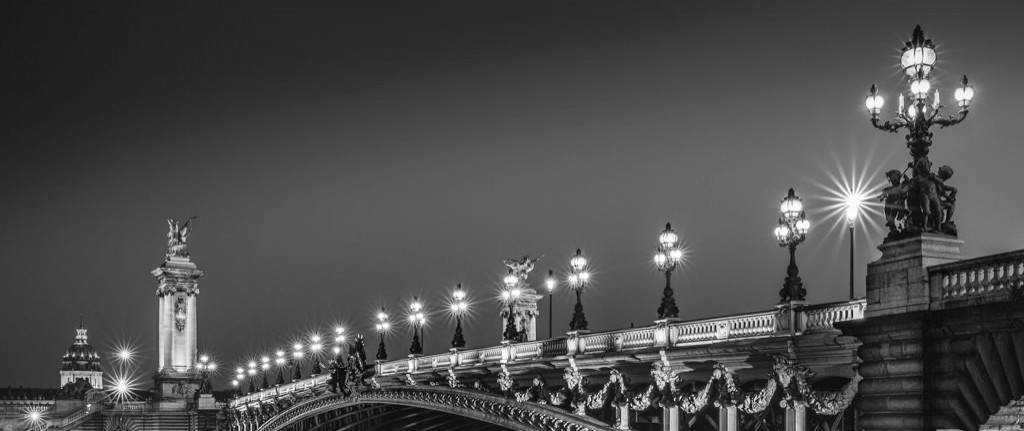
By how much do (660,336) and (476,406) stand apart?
16.0m

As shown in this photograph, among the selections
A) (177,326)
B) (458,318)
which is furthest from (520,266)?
(177,326)

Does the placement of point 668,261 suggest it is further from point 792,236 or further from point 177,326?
point 177,326

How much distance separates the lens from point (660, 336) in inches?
1494

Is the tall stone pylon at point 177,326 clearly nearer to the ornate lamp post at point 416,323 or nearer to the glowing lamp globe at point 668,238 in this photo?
the ornate lamp post at point 416,323

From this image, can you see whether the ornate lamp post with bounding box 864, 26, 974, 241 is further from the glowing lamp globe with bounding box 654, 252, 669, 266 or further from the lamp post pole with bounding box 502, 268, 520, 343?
the lamp post pole with bounding box 502, 268, 520, 343

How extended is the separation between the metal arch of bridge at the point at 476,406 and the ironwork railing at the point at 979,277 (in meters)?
18.7

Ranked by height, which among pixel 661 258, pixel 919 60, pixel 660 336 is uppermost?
pixel 919 60

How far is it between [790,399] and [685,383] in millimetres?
7202

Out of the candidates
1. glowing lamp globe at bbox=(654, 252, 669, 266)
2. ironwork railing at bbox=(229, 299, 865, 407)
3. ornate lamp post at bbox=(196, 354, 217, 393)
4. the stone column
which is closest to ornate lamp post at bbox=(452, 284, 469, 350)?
ironwork railing at bbox=(229, 299, 865, 407)

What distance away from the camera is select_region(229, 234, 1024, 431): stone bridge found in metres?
23.8

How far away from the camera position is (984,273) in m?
23.8

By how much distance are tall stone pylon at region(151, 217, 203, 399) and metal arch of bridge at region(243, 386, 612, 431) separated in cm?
4540

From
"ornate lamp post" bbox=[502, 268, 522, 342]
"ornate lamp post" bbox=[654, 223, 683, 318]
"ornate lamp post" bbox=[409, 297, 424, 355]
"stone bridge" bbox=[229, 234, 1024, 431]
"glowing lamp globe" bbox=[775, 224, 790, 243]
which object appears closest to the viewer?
"stone bridge" bbox=[229, 234, 1024, 431]

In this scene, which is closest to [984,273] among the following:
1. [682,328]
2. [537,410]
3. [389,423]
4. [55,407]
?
[682,328]
